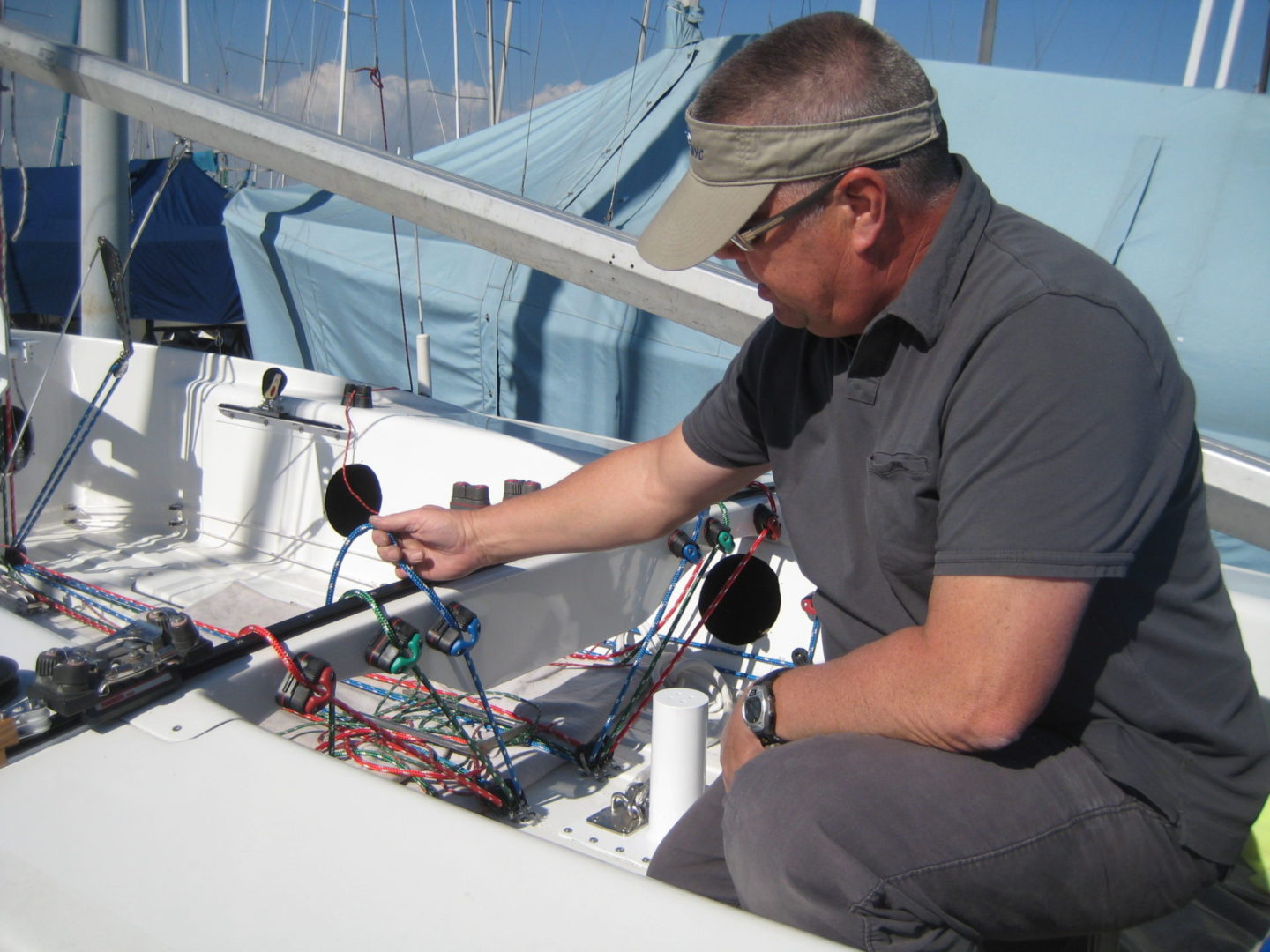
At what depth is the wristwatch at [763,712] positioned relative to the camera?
3.81ft

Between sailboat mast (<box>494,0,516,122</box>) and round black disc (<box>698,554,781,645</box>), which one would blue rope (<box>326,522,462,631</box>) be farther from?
sailboat mast (<box>494,0,516,122</box>)

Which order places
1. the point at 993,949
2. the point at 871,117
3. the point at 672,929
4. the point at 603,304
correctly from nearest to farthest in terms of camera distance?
the point at 672,929
the point at 871,117
the point at 993,949
the point at 603,304

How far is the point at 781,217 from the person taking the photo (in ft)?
3.52

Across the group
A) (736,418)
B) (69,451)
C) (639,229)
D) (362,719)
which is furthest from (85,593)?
(639,229)

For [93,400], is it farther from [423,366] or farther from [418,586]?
[418,586]

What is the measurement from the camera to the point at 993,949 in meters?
1.26

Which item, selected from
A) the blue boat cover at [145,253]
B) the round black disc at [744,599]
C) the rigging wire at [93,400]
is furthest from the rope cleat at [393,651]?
the blue boat cover at [145,253]

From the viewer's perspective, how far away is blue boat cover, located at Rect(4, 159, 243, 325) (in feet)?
36.1

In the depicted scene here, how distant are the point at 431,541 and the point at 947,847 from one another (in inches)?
36.5

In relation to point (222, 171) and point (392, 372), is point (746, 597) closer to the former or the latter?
point (392, 372)

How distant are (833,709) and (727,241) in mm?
514

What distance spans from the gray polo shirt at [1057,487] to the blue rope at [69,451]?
8.03ft

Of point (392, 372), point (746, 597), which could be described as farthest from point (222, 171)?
point (746, 597)

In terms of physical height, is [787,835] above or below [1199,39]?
below
